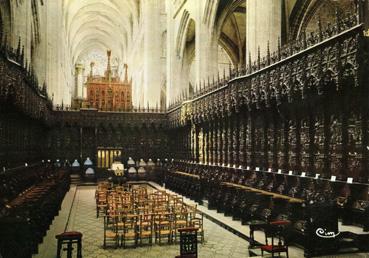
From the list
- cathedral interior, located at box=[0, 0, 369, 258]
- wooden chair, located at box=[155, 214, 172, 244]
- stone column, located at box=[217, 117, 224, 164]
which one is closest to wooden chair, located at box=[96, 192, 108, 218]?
cathedral interior, located at box=[0, 0, 369, 258]

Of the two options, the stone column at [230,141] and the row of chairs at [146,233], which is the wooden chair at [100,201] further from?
the stone column at [230,141]

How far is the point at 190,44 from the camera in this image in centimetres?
2881

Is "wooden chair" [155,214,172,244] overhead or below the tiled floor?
overhead

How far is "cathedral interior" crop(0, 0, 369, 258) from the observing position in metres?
6.72

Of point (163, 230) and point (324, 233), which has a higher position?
point (324, 233)

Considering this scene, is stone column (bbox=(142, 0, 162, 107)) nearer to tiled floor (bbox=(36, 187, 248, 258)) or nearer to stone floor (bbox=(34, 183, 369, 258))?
stone floor (bbox=(34, 183, 369, 258))

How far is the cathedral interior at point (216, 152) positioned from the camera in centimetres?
672

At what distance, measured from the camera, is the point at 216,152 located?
50.5ft

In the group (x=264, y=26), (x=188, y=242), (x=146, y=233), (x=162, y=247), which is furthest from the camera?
(x=264, y=26)

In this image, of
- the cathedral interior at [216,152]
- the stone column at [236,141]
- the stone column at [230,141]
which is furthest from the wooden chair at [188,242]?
the stone column at [230,141]

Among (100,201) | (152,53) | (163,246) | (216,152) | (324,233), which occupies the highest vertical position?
(152,53)

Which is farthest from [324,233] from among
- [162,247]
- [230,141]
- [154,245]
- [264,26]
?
[264,26]

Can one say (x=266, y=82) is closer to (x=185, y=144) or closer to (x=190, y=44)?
(x=185, y=144)

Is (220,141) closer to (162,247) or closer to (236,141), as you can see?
(236,141)
